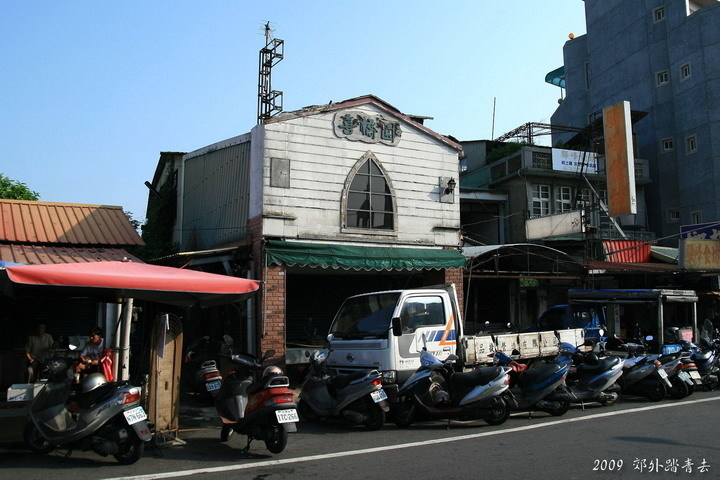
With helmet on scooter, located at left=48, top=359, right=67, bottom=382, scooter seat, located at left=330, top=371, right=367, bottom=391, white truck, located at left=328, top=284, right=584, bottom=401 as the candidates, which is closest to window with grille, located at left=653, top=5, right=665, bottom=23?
white truck, located at left=328, top=284, right=584, bottom=401

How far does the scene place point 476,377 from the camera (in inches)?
324

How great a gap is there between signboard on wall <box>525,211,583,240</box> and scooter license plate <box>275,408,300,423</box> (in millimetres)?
16679

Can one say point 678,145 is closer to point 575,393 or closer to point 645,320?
point 645,320

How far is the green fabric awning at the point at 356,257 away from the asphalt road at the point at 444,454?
4.24 meters

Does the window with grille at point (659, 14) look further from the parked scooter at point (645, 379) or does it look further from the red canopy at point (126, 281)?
the red canopy at point (126, 281)

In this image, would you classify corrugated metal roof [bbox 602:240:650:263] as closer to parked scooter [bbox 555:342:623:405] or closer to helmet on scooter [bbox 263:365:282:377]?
parked scooter [bbox 555:342:623:405]

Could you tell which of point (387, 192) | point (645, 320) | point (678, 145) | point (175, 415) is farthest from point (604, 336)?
point (678, 145)

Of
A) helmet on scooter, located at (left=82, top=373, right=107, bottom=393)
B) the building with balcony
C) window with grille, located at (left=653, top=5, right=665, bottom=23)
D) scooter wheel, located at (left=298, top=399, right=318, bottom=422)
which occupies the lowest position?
scooter wheel, located at (left=298, top=399, right=318, bottom=422)

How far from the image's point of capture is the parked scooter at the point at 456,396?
8.07 metres

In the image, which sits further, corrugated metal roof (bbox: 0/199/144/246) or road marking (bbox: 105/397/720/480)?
corrugated metal roof (bbox: 0/199/144/246)

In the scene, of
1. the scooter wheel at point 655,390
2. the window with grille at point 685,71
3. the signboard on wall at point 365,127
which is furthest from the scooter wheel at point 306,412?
the window with grille at point 685,71

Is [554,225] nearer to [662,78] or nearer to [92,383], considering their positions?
[662,78]

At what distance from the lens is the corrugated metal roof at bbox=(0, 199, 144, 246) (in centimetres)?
1133

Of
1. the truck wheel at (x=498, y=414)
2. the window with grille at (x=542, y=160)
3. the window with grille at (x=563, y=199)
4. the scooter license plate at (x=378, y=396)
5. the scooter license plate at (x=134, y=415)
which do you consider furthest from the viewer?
the window with grille at (x=563, y=199)
